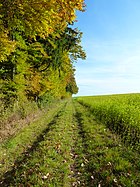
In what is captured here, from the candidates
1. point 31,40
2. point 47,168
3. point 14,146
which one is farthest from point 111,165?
point 31,40

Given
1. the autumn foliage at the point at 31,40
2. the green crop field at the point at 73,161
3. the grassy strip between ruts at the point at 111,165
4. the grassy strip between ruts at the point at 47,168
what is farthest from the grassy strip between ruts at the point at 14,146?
the autumn foliage at the point at 31,40

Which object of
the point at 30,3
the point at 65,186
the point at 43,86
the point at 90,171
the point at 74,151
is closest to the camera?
the point at 65,186

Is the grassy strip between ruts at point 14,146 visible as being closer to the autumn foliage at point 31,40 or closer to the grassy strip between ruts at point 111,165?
the grassy strip between ruts at point 111,165

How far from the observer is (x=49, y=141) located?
1098 centimetres

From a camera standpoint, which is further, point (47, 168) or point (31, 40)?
point (31, 40)

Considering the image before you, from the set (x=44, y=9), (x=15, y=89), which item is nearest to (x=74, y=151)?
(x=44, y=9)

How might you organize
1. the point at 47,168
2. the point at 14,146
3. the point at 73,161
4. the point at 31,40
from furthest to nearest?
the point at 31,40 < the point at 14,146 < the point at 73,161 < the point at 47,168

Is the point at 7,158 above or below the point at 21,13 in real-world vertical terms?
below

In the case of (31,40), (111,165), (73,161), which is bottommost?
(73,161)

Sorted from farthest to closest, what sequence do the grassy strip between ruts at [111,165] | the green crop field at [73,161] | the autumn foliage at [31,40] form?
1. the autumn foliage at [31,40]
2. the green crop field at [73,161]
3. the grassy strip between ruts at [111,165]

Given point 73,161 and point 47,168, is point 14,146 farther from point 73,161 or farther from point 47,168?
point 47,168

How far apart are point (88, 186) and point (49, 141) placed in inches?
189

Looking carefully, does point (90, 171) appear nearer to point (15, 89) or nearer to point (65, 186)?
point (65, 186)

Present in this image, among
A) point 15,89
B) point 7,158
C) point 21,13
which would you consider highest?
point 21,13
